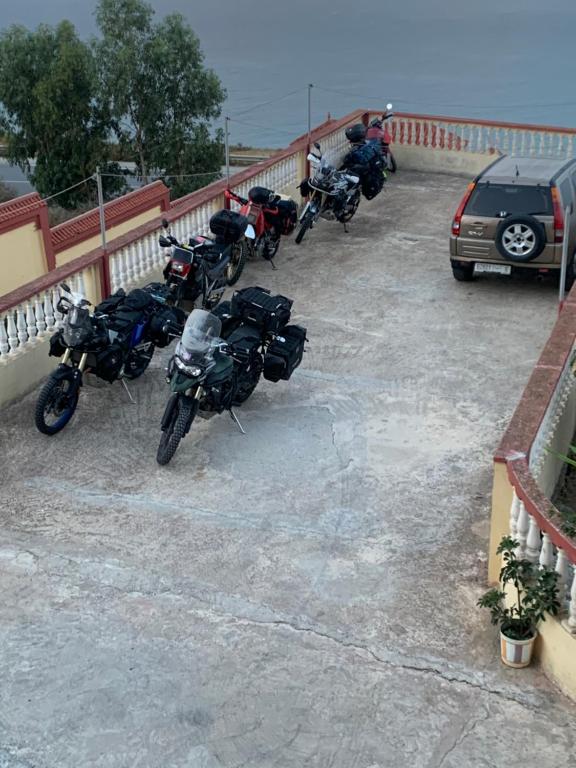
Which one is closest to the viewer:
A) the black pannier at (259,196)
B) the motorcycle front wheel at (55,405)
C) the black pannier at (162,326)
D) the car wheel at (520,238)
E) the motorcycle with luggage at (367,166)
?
the motorcycle front wheel at (55,405)

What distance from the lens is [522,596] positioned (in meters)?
5.25

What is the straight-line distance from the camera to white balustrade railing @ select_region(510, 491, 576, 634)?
495 cm

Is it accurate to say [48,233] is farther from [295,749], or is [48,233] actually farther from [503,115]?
[503,115]

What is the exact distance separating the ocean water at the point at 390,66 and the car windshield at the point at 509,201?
33.9ft

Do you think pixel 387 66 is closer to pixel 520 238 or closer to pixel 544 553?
pixel 520 238

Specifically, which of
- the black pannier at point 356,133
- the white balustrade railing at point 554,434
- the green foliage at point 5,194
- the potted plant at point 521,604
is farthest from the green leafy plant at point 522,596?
the green foliage at point 5,194

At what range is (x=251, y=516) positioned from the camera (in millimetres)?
6758

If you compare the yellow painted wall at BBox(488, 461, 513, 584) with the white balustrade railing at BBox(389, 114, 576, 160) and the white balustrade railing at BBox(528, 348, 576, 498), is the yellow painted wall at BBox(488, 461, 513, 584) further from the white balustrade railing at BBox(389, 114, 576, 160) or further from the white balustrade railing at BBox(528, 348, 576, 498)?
the white balustrade railing at BBox(389, 114, 576, 160)

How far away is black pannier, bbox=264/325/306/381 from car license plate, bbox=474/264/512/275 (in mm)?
3606

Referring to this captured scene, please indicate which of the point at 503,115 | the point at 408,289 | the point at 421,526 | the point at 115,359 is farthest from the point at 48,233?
the point at 503,115

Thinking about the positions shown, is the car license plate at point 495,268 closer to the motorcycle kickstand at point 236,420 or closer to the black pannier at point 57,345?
the motorcycle kickstand at point 236,420

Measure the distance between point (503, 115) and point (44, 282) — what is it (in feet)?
218

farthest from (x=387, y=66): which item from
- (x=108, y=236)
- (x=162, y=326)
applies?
(x=162, y=326)

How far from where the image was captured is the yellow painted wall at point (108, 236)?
15630 millimetres
